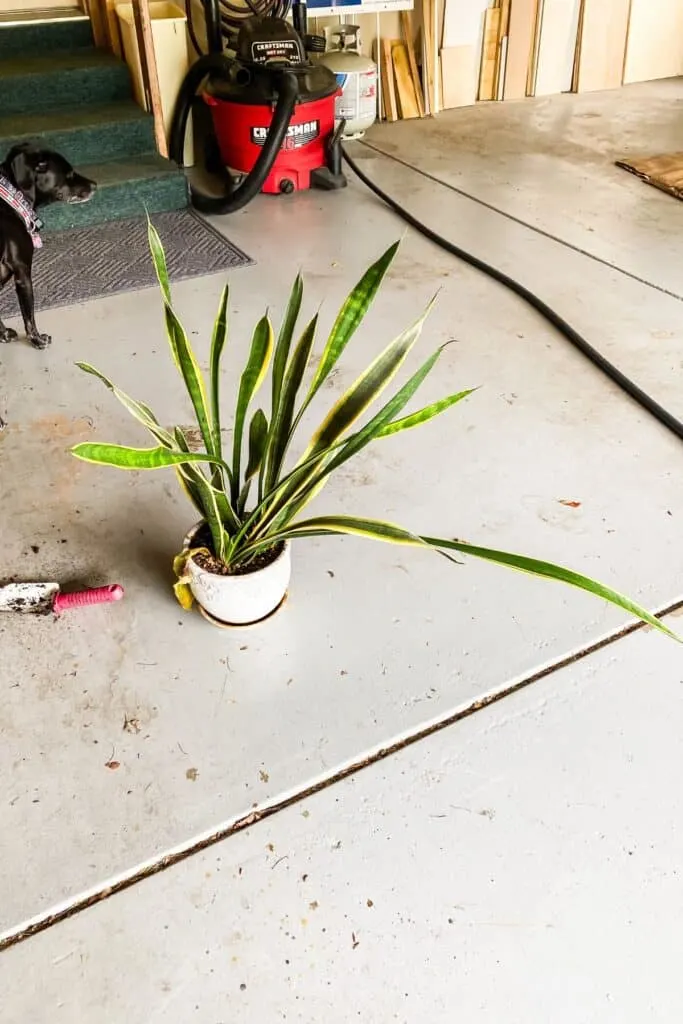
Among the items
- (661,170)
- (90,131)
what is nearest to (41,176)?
(90,131)

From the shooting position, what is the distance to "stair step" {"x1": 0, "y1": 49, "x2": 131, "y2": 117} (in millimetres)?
3320

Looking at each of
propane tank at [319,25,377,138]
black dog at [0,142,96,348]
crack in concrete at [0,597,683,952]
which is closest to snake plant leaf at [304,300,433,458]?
crack in concrete at [0,597,683,952]

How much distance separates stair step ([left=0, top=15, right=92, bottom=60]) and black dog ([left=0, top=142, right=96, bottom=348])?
5.76ft

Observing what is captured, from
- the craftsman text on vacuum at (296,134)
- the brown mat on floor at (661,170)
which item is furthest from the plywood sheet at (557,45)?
the craftsman text on vacuum at (296,134)

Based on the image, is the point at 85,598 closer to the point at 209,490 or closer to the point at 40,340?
the point at 209,490

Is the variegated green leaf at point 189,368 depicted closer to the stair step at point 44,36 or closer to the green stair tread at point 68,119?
the green stair tread at point 68,119

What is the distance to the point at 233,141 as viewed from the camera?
10.8 feet

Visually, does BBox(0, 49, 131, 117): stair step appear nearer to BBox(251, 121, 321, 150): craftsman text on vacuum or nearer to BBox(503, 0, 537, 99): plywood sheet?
BBox(251, 121, 321, 150): craftsman text on vacuum

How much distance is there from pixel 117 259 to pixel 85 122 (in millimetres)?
813

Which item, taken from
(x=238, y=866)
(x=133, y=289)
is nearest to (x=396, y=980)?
(x=238, y=866)

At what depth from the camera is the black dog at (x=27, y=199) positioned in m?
2.12

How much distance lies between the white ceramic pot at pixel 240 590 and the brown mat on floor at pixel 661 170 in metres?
2.91

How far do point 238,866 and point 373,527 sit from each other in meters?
0.54

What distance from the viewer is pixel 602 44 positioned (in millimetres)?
4707
